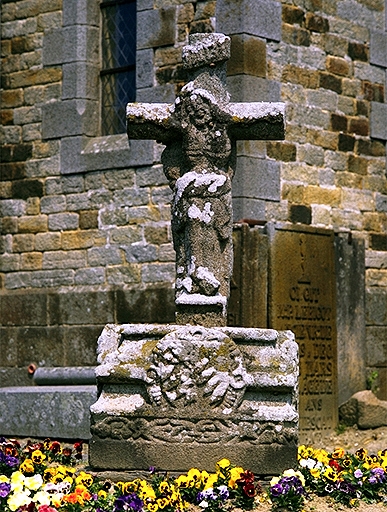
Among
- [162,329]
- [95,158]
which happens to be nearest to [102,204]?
[95,158]

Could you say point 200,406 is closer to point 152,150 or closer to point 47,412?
point 47,412

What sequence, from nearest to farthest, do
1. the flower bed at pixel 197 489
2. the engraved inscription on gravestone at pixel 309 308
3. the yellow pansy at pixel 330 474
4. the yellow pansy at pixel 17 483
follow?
the flower bed at pixel 197 489, the yellow pansy at pixel 17 483, the yellow pansy at pixel 330 474, the engraved inscription on gravestone at pixel 309 308

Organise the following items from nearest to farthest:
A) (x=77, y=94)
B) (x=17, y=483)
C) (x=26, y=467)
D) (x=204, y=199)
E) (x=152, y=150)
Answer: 1. (x=17, y=483)
2. (x=26, y=467)
3. (x=204, y=199)
4. (x=152, y=150)
5. (x=77, y=94)

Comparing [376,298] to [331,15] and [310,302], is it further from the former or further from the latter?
[331,15]

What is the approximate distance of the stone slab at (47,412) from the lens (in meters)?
8.73

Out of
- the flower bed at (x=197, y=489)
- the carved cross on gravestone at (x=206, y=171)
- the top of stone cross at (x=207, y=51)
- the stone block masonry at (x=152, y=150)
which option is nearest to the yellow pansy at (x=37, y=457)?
the flower bed at (x=197, y=489)

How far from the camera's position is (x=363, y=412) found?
403 inches

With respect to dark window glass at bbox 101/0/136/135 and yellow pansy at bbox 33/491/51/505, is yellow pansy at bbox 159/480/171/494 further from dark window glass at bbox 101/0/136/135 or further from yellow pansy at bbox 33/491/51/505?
dark window glass at bbox 101/0/136/135

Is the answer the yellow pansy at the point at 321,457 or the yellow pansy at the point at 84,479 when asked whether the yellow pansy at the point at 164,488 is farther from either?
the yellow pansy at the point at 321,457

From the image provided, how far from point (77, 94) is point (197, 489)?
21.3ft

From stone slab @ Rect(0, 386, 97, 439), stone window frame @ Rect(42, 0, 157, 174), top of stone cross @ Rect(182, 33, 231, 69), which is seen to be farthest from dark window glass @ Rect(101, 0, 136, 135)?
top of stone cross @ Rect(182, 33, 231, 69)

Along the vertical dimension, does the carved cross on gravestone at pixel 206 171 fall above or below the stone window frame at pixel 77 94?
below

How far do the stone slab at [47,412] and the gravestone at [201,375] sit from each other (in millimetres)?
Result: 2414

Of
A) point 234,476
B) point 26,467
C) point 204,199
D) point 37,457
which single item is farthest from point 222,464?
point 204,199
